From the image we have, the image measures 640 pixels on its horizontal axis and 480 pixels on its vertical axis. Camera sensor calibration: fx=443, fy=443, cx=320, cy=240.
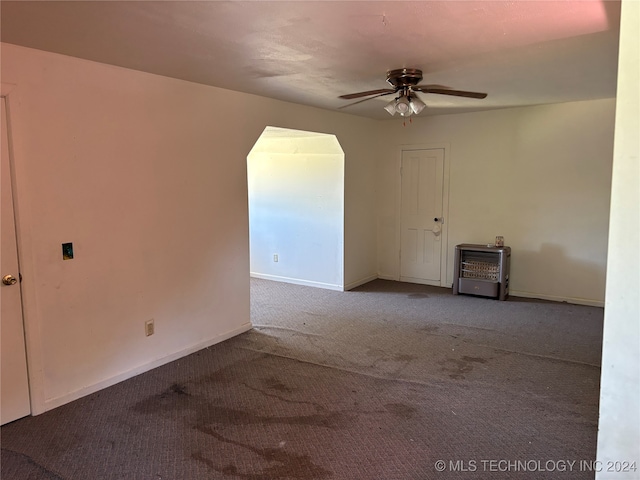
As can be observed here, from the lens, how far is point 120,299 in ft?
10.9

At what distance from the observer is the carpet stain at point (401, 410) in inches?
113

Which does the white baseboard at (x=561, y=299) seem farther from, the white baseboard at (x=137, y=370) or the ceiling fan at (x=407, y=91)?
the white baseboard at (x=137, y=370)

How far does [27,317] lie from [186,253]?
128cm

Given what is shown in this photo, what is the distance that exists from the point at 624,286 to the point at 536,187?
4695 millimetres

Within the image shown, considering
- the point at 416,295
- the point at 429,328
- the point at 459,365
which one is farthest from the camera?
the point at 416,295

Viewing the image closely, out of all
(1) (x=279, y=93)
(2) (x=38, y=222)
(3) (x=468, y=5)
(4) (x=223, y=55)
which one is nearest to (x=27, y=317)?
(2) (x=38, y=222)

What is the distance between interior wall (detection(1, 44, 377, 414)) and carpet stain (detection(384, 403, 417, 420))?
188 cm

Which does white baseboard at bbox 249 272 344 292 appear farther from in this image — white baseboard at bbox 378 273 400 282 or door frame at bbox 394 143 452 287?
door frame at bbox 394 143 452 287

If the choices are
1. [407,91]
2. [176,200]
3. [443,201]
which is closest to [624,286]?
[407,91]

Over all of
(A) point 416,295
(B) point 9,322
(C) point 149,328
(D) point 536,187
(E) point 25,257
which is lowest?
(A) point 416,295

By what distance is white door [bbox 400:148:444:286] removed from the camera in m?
6.18

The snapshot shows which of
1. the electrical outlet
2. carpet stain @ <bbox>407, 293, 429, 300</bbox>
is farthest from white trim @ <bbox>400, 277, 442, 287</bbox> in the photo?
the electrical outlet

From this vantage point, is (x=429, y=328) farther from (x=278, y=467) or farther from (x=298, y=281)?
(x=278, y=467)

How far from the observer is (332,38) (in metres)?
2.52
